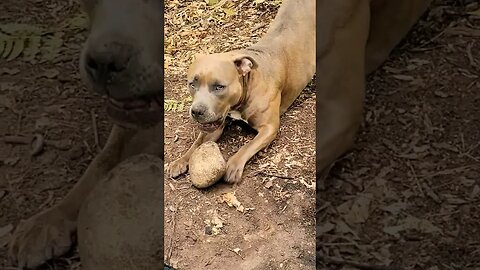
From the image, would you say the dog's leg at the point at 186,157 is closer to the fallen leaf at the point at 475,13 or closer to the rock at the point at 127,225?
the rock at the point at 127,225

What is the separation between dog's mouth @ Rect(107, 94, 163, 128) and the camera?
2.50m

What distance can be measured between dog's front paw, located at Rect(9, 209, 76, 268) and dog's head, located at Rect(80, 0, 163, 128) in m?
0.37

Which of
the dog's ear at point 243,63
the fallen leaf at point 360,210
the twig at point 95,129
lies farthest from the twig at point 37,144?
the fallen leaf at point 360,210

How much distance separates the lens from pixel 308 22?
11.4ft

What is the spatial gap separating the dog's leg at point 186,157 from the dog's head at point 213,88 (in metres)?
0.07

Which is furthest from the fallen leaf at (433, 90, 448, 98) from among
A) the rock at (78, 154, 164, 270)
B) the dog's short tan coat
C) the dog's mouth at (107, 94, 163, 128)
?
the rock at (78, 154, 164, 270)

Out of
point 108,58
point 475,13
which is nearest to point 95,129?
point 108,58

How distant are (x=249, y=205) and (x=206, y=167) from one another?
8.2 inches

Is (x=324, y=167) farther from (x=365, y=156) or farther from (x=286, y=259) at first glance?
(x=286, y=259)

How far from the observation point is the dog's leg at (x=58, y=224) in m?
2.44

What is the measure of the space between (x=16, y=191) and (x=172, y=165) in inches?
23.3

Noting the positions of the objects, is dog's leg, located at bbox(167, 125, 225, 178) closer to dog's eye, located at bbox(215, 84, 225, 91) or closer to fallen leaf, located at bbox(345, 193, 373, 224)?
dog's eye, located at bbox(215, 84, 225, 91)

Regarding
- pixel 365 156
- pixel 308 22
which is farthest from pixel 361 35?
pixel 308 22

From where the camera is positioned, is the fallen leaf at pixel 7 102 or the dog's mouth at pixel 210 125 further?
the fallen leaf at pixel 7 102
